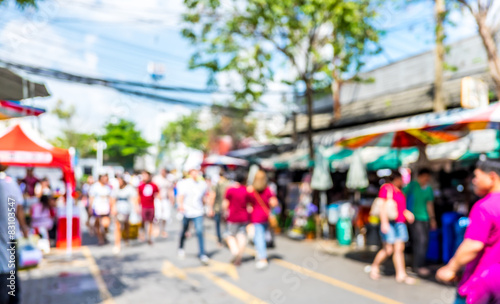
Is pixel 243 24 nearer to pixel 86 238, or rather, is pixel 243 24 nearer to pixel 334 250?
pixel 334 250

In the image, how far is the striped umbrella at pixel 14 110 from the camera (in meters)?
3.42

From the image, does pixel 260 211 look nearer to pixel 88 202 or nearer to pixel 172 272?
pixel 172 272

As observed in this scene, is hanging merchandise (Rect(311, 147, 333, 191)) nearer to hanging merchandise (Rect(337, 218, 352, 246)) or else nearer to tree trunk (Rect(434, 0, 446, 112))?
hanging merchandise (Rect(337, 218, 352, 246))

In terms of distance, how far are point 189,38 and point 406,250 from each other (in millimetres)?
8590

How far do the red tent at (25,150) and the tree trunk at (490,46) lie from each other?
28.0 ft

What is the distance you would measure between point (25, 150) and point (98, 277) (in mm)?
2803

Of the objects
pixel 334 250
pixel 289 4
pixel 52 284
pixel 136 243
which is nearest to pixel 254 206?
pixel 334 250

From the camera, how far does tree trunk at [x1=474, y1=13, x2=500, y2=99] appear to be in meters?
7.15

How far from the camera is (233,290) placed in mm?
5680

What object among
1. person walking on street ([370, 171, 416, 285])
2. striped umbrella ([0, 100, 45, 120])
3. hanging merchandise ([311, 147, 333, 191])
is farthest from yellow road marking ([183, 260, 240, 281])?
striped umbrella ([0, 100, 45, 120])

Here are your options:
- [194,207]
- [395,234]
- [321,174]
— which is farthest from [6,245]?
[321,174]

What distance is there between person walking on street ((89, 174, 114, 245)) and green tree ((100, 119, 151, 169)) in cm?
4869

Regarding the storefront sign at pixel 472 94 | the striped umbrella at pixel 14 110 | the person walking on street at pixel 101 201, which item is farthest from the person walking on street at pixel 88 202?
the storefront sign at pixel 472 94

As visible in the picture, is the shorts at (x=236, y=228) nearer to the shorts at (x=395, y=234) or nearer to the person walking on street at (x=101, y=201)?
the shorts at (x=395, y=234)
